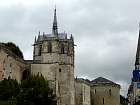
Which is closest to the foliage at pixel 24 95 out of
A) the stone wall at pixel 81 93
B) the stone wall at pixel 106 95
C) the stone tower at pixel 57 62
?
the stone tower at pixel 57 62

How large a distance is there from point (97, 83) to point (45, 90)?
41.5 meters

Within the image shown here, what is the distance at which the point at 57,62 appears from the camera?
277 feet

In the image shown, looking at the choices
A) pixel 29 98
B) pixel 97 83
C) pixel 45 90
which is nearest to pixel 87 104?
pixel 97 83

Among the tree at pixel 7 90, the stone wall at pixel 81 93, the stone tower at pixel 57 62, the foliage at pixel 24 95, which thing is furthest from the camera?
the stone wall at pixel 81 93

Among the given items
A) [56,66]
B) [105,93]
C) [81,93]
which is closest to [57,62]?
[56,66]

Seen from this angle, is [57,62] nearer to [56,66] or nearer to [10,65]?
[56,66]

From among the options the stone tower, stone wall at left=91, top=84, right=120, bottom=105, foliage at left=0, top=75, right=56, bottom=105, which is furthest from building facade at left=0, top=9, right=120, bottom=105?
foliage at left=0, top=75, right=56, bottom=105

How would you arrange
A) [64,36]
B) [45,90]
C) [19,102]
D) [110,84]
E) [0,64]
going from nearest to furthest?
[19,102] → [45,90] → [0,64] → [64,36] → [110,84]

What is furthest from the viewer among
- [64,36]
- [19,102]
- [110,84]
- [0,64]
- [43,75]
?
[110,84]

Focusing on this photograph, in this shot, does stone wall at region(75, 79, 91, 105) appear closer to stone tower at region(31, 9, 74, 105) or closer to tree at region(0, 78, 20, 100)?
stone tower at region(31, 9, 74, 105)

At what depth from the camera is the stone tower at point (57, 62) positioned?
8288cm

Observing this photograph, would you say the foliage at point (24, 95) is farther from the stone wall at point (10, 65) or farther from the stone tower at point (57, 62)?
the stone tower at point (57, 62)

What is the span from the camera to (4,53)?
7419cm

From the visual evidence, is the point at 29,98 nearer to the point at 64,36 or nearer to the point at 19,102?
the point at 19,102
